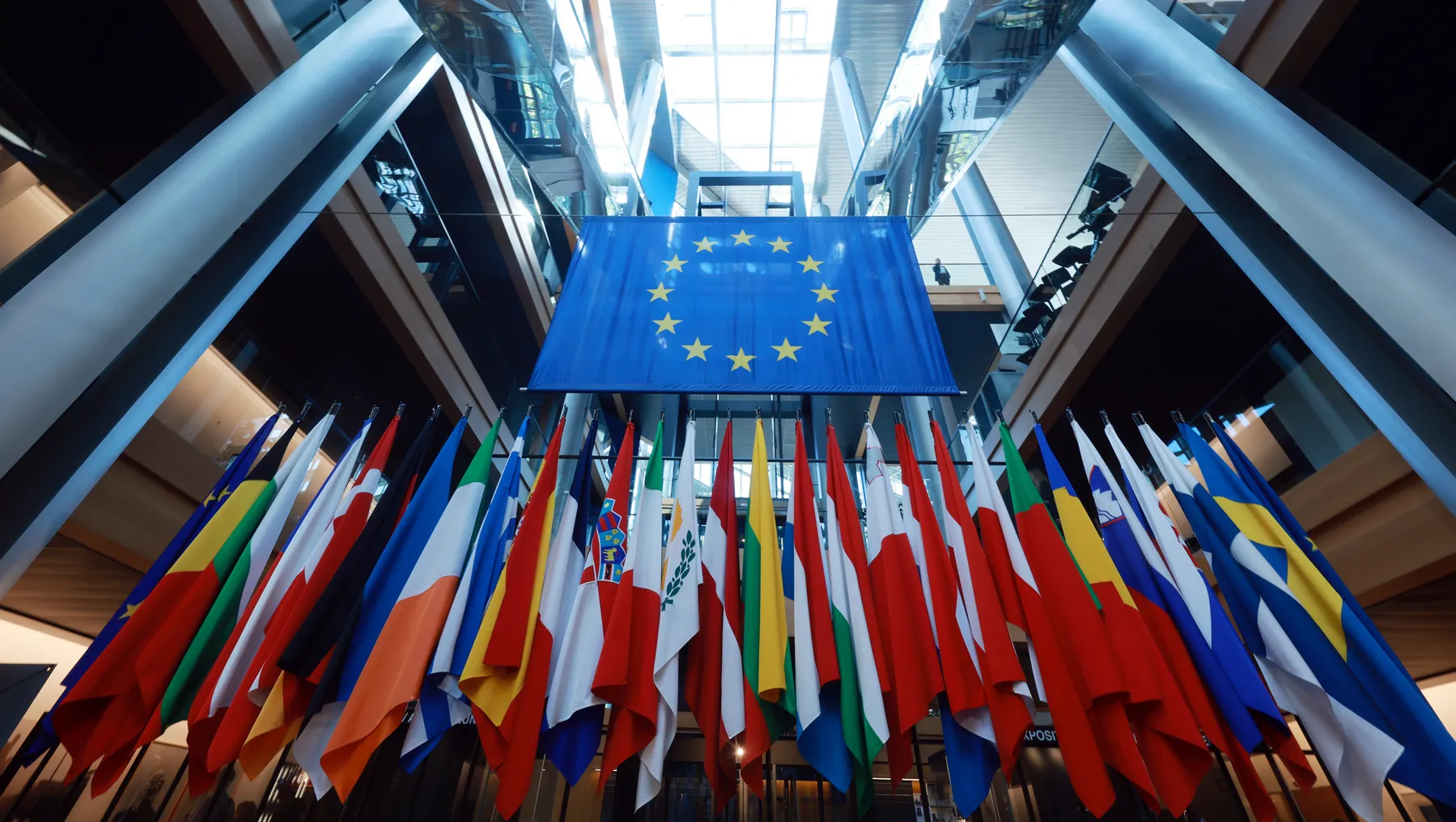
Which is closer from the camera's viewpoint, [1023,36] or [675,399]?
[1023,36]

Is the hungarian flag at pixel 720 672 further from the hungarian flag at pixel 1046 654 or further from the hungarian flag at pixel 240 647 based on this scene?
the hungarian flag at pixel 240 647

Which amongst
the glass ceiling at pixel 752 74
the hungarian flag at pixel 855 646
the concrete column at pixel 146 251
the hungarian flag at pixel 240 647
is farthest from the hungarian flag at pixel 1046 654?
the glass ceiling at pixel 752 74

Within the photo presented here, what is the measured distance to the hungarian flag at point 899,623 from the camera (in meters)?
3.54

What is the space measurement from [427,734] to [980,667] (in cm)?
298

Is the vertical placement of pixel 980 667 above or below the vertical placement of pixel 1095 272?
Answer: below

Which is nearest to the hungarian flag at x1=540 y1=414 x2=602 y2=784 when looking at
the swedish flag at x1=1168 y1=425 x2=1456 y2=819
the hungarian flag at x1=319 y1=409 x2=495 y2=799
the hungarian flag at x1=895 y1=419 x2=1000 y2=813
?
the hungarian flag at x1=319 y1=409 x2=495 y2=799

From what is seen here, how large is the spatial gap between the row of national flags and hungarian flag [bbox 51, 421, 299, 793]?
0.04 ft

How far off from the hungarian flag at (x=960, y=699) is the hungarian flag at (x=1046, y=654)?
324 millimetres

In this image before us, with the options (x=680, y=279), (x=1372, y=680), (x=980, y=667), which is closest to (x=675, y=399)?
(x=680, y=279)

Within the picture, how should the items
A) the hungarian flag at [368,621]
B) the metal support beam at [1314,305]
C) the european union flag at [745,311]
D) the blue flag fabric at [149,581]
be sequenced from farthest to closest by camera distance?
1. the european union flag at [745,311]
2. the metal support beam at [1314,305]
3. the blue flag fabric at [149,581]
4. the hungarian flag at [368,621]

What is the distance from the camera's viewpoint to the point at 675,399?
960 cm

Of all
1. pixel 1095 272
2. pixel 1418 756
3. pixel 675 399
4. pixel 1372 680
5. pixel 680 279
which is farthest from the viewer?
pixel 675 399

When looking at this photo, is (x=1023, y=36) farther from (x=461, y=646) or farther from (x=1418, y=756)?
(x=461, y=646)

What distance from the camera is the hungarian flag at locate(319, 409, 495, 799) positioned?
3.21 m
